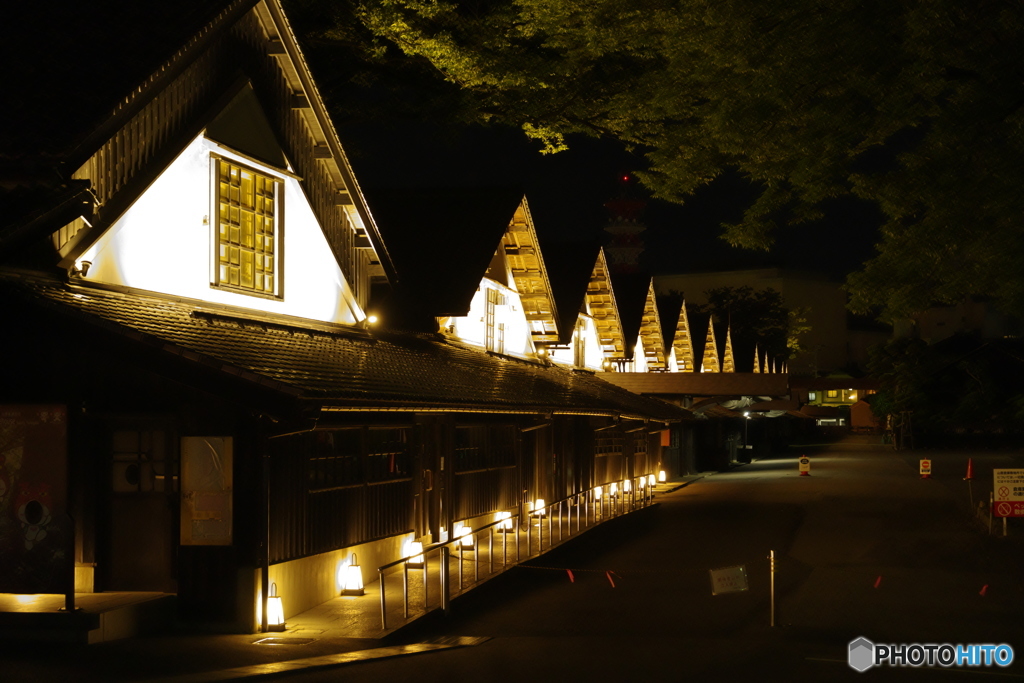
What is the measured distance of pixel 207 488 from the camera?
38.7ft

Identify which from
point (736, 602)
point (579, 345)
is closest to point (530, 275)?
point (579, 345)

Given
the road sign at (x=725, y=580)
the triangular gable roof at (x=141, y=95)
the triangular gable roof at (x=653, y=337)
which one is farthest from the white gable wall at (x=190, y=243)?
the triangular gable roof at (x=653, y=337)

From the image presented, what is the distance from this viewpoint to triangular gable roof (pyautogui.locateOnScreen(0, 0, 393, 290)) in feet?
37.4

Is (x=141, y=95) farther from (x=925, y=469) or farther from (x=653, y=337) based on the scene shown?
(x=653, y=337)

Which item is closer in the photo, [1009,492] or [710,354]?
[1009,492]

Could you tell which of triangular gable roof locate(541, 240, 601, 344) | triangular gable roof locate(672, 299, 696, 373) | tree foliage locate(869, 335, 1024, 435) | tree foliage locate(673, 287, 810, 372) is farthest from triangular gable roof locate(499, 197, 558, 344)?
tree foliage locate(673, 287, 810, 372)

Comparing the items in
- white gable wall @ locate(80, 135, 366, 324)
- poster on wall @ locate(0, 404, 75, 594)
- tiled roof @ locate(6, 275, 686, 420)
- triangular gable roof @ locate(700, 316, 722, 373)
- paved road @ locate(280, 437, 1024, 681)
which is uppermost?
triangular gable roof @ locate(700, 316, 722, 373)

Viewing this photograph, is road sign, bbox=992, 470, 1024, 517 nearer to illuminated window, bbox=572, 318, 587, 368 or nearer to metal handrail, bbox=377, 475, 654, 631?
metal handrail, bbox=377, 475, 654, 631

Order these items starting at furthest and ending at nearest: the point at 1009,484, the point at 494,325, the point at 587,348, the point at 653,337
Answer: the point at 653,337, the point at 587,348, the point at 494,325, the point at 1009,484

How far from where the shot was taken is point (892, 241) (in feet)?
46.5

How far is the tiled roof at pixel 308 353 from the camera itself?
11.0 meters

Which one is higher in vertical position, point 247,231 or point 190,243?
point 247,231

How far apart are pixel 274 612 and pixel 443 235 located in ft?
43.7

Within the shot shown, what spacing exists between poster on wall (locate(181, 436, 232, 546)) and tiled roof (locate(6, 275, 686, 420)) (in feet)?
3.28
